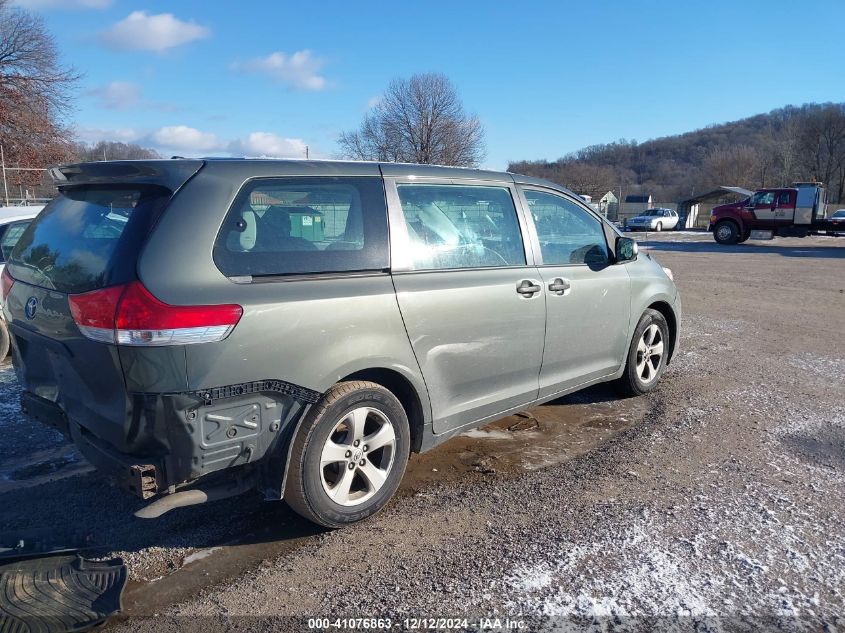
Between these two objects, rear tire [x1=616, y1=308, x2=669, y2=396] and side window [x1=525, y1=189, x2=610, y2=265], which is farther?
rear tire [x1=616, y1=308, x2=669, y2=396]

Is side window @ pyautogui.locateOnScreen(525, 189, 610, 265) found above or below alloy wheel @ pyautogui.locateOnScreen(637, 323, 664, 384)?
above

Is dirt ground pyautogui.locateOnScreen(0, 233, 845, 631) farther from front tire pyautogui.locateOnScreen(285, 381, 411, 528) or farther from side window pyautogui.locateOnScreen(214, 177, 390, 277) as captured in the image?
side window pyautogui.locateOnScreen(214, 177, 390, 277)

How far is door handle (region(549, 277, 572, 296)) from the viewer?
4207 mm

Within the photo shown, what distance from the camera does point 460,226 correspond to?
152 inches

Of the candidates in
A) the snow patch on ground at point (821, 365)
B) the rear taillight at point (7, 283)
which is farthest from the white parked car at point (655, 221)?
the rear taillight at point (7, 283)

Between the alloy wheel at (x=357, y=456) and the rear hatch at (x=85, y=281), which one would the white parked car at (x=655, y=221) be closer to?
the alloy wheel at (x=357, y=456)

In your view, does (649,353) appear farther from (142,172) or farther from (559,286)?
(142,172)

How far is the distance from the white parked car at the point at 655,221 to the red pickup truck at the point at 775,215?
1566 cm

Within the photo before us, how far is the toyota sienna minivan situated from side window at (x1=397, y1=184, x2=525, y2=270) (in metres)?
0.01

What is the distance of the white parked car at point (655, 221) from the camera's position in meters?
44.5

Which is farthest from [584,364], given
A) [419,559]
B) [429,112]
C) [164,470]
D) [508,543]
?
[429,112]

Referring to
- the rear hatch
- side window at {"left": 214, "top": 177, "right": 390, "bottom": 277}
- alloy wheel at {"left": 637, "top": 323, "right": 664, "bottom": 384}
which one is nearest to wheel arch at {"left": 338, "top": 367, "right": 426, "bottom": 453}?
side window at {"left": 214, "top": 177, "right": 390, "bottom": 277}

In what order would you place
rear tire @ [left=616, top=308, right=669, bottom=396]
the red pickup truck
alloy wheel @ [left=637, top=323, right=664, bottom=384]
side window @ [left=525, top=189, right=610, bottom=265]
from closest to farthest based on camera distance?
side window @ [left=525, top=189, right=610, bottom=265]
rear tire @ [left=616, top=308, right=669, bottom=396]
alloy wheel @ [left=637, top=323, right=664, bottom=384]
the red pickup truck

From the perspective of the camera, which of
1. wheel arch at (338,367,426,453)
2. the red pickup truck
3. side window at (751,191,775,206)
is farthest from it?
side window at (751,191,775,206)
